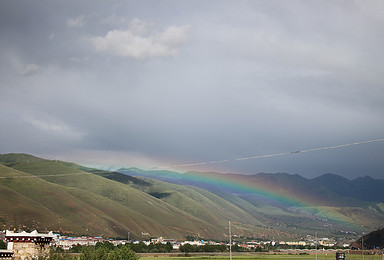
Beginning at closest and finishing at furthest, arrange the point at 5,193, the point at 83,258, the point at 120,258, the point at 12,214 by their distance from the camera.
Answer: the point at 83,258 < the point at 120,258 < the point at 12,214 < the point at 5,193

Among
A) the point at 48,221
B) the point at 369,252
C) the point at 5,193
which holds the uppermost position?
the point at 5,193

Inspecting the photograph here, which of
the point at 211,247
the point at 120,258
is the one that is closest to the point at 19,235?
the point at 120,258

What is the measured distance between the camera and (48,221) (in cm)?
18400

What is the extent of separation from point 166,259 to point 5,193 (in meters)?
103

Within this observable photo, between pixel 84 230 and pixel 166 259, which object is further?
pixel 84 230

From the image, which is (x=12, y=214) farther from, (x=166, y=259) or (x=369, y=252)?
(x=369, y=252)

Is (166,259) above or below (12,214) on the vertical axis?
below

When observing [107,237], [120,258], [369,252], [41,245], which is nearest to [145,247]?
[107,237]

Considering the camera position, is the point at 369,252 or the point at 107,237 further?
the point at 107,237

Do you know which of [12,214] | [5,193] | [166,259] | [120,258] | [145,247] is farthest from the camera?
[5,193]

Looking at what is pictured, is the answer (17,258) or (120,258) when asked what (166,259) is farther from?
(17,258)

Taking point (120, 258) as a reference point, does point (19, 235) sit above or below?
above

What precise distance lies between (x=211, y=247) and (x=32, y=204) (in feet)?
273

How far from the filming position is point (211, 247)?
176 m
